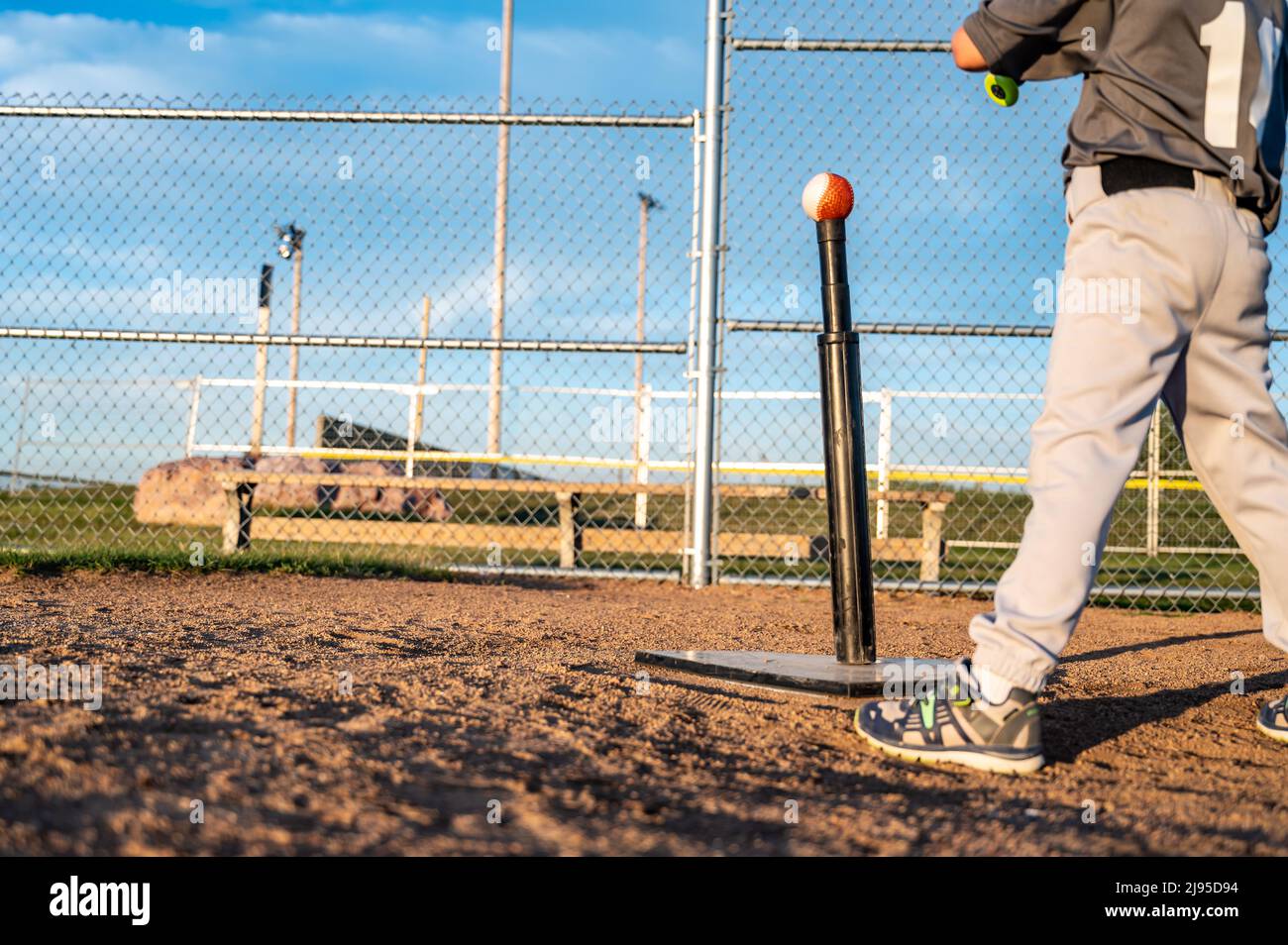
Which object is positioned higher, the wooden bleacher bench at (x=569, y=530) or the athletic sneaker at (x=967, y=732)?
the wooden bleacher bench at (x=569, y=530)

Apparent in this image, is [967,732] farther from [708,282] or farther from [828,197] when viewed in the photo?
[708,282]

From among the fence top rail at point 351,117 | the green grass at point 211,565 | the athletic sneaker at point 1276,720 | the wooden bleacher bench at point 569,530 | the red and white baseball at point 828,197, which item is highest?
the fence top rail at point 351,117

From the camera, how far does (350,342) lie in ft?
16.4

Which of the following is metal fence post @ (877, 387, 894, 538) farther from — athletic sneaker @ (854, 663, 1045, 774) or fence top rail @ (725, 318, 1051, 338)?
athletic sneaker @ (854, 663, 1045, 774)

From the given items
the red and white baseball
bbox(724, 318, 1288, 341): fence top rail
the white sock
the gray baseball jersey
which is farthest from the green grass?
the gray baseball jersey

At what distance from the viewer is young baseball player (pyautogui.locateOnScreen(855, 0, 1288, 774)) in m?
1.76

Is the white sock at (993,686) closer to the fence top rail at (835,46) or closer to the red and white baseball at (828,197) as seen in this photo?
the red and white baseball at (828,197)

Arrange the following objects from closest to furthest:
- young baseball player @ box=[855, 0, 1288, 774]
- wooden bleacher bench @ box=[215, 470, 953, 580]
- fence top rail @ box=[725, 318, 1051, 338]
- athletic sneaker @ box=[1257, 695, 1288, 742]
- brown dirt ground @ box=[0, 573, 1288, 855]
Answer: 1. brown dirt ground @ box=[0, 573, 1288, 855]
2. young baseball player @ box=[855, 0, 1288, 774]
3. athletic sneaker @ box=[1257, 695, 1288, 742]
4. fence top rail @ box=[725, 318, 1051, 338]
5. wooden bleacher bench @ box=[215, 470, 953, 580]

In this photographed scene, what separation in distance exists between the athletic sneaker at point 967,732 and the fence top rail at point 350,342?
3.25 metres

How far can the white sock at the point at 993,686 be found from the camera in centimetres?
179

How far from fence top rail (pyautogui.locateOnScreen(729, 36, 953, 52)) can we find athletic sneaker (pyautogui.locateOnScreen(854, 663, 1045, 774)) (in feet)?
12.8

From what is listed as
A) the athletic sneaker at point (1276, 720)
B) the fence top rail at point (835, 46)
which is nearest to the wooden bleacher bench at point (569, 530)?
the fence top rail at point (835, 46)

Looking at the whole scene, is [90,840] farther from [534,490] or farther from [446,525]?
[446,525]

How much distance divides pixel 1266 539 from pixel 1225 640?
8.32ft
